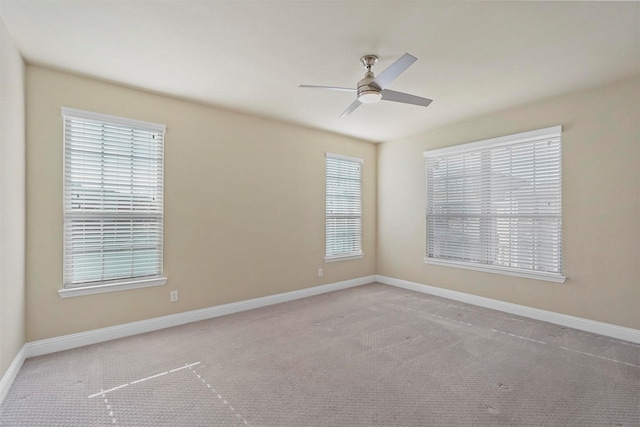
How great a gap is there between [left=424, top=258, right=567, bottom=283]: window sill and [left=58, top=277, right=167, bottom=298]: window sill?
12.7 feet

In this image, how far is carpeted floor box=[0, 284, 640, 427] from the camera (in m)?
1.96

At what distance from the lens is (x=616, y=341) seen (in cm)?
307

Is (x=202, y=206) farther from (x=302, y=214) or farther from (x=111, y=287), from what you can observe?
(x=302, y=214)

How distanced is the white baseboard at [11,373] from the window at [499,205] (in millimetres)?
4839

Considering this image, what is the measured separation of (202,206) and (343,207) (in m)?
2.43

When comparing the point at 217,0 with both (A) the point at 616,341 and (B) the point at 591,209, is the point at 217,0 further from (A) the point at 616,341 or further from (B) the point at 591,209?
(A) the point at 616,341

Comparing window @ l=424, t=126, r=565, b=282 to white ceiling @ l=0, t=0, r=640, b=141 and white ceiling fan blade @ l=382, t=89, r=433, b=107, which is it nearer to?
white ceiling @ l=0, t=0, r=640, b=141

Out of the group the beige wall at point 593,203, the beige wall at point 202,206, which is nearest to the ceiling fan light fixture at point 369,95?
the beige wall at point 202,206

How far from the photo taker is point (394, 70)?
232 cm

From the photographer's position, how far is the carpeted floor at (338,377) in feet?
6.45

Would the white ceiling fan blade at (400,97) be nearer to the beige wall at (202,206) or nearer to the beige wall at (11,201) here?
the beige wall at (202,206)

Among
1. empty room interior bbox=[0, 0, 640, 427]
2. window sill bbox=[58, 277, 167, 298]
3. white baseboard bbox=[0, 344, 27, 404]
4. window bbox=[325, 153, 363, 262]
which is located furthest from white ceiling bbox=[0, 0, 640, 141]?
white baseboard bbox=[0, 344, 27, 404]

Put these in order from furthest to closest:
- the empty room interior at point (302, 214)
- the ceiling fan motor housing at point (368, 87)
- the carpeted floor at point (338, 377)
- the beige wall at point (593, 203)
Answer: the beige wall at point (593, 203), the ceiling fan motor housing at point (368, 87), the empty room interior at point (302, 214), the carpeted floor at point (338, 377)

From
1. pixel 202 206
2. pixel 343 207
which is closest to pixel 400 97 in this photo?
pixel 202 206
